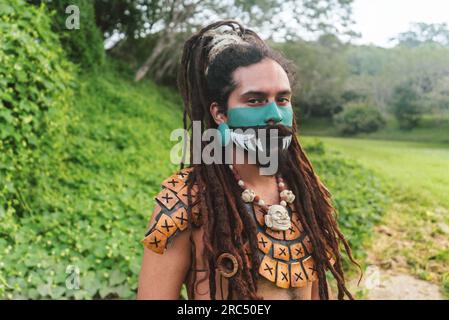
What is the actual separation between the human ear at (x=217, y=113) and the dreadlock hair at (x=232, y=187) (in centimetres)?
1

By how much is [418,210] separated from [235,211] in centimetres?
294

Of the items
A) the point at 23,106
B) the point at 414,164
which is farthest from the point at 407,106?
the point at 23,106

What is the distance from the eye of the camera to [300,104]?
7.13m

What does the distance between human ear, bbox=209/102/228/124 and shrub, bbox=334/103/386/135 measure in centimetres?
403

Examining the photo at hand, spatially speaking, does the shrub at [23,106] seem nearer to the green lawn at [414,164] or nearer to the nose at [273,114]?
the nose at [273,114]

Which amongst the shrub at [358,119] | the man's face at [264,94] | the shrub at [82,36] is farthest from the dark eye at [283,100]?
the shrub at [82,36]

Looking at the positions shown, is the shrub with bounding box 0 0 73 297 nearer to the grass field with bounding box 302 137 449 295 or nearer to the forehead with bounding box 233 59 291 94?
the forehead with bounding box 233 59 291 94

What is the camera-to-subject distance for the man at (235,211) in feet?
4.25

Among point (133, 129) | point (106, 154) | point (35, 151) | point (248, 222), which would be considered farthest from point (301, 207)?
point (133, 129)

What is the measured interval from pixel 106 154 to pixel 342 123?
2.89 metres

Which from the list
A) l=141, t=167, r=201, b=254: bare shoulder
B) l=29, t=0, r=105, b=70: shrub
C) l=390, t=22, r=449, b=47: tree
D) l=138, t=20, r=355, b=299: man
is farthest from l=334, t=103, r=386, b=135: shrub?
l=141, t=167, r=201, b=254: bare shoulder

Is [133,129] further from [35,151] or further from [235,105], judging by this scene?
[235,105]

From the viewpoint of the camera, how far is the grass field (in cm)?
342
